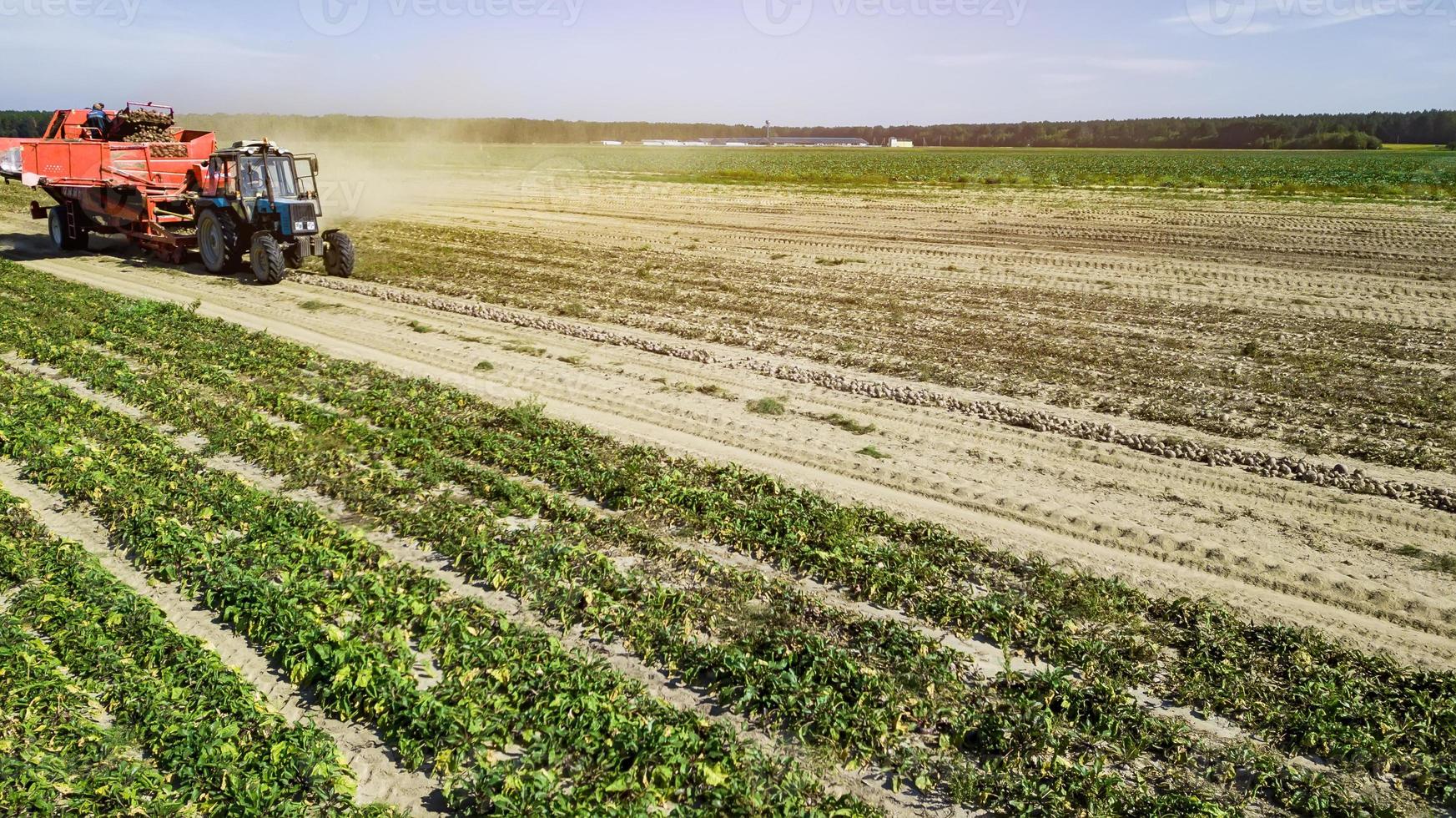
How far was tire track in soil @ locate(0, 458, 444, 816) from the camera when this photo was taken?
511 cm

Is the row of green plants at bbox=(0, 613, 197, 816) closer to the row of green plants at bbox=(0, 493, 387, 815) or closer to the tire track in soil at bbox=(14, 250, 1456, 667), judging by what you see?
the row of green plants at bbox=(0, 493, 387, 815)

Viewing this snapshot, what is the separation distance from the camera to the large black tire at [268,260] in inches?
741

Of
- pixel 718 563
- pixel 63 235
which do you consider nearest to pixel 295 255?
pixel 63 235

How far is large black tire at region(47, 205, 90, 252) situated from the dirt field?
0.61m

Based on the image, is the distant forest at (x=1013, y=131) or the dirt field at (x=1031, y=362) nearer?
the dirt field at (x=1031, y=362)

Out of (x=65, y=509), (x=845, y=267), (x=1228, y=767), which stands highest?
(x=845, y=267)

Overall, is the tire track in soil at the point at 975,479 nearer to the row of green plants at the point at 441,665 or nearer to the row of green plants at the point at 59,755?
the row of green plants at the point at 441,665

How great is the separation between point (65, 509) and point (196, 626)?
2.91 meters

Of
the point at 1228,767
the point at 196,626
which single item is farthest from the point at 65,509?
the point at 1228,767

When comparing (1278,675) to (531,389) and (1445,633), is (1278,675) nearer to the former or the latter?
(1445,633)

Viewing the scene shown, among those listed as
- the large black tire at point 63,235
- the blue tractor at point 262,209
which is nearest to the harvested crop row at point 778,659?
the blue tractor at point 262,209

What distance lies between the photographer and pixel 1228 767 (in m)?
5.36

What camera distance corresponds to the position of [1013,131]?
134000 mm

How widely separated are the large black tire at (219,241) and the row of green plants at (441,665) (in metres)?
12.3
